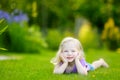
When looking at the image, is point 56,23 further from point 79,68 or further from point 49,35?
point 79,68

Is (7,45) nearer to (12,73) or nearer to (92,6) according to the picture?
(12,73)

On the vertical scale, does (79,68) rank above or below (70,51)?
below

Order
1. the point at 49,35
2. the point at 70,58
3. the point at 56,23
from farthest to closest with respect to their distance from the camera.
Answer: the point at 56,23, the point at 49,35, the point at 70,58

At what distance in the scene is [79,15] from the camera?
109 ft

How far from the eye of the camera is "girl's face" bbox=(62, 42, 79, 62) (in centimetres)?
941

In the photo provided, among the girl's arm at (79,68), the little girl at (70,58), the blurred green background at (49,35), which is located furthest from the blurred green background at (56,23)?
the girl's arm at (79,68)

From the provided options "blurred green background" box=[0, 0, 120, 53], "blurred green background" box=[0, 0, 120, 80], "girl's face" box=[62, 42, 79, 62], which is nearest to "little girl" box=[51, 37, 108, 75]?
"girl's face" box=[62, 42, 79, 62]

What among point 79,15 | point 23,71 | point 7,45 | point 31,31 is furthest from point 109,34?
point 23,71

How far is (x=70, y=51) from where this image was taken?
943 cm

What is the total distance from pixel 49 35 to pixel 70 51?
14.6 m

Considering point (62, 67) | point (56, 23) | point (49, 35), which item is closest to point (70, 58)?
point (62, 67)

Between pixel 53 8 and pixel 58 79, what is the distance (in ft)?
82.0

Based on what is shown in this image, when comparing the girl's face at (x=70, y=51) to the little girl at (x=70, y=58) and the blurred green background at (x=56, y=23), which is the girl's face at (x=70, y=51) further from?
the blurred green background at (x=56, y=23)

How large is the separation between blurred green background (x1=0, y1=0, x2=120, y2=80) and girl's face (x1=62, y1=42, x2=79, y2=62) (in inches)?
17.8
